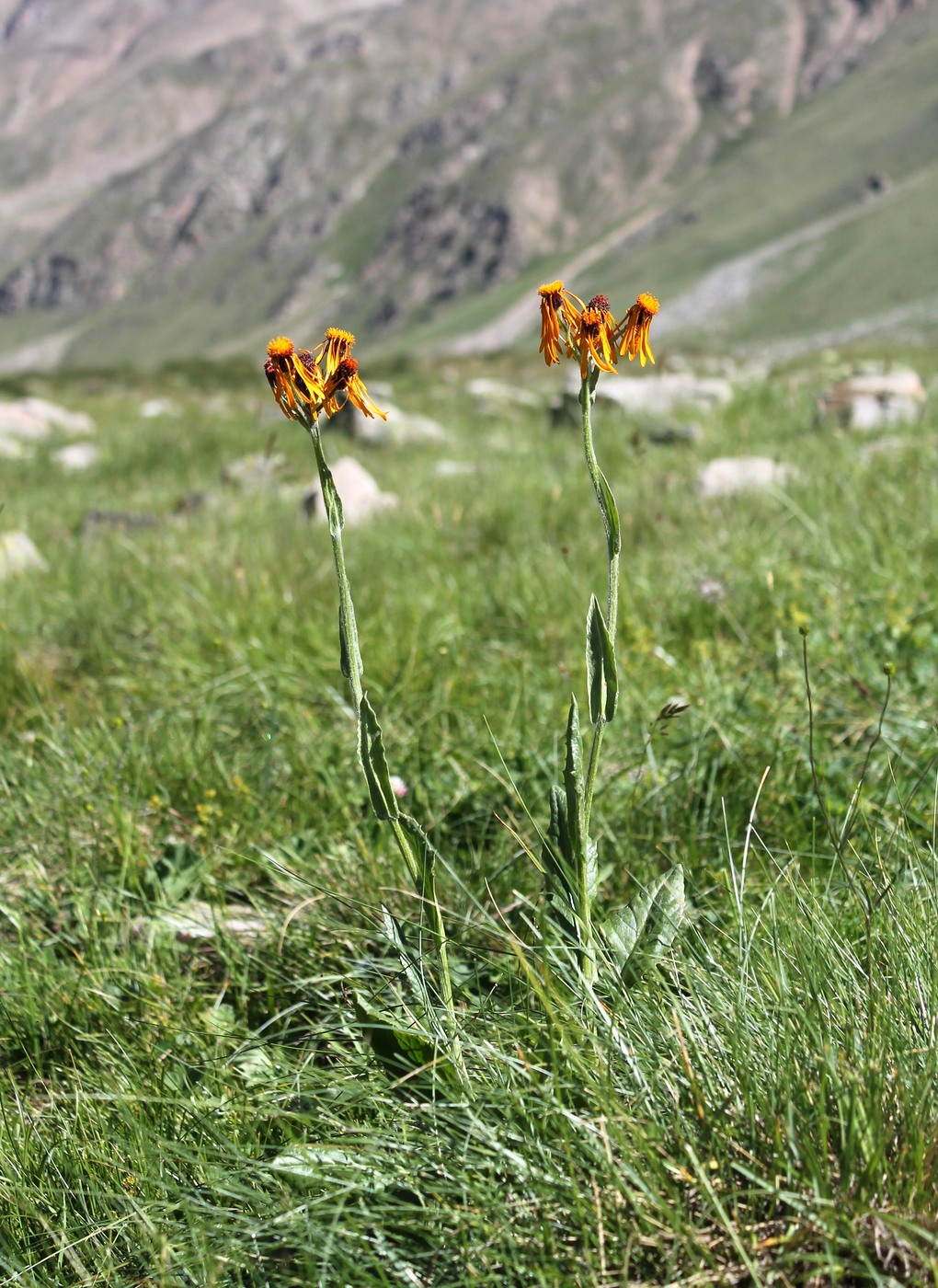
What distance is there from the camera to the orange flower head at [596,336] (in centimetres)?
118

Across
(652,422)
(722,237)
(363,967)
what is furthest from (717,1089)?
(722,237)

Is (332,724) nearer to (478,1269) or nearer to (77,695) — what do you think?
(77,695)

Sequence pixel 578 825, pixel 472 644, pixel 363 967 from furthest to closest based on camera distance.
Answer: pixel 472 644
pixel 363 967
pixel 578 825

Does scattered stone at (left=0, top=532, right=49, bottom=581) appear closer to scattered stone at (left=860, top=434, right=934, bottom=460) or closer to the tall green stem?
the tall green stem

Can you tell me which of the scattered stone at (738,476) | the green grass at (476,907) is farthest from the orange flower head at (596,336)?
the scattered stone at (738,476)

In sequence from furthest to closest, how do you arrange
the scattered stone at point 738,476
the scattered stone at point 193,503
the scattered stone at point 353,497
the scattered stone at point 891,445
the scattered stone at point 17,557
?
the scattered stone at point 193,503
the scattered stone at point 353,497
the scattered stone at point 891,445
the scattered stone at point 738,476
the scattered stone at point 17,557

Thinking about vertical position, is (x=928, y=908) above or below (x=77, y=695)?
below

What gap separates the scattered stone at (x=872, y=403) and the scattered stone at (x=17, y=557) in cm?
460

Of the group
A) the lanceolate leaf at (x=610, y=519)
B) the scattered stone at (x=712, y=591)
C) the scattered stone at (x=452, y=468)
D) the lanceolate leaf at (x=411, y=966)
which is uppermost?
the scattered stone at (x=452, y=468)

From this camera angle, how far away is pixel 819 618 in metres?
2.63

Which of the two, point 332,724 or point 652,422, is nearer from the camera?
point 332,724

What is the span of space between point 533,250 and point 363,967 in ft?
621

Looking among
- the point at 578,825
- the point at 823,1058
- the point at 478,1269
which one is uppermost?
the point at 578,825

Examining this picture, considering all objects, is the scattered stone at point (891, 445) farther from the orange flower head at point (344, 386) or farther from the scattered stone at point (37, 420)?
the scattered stone at point (37, 420)
